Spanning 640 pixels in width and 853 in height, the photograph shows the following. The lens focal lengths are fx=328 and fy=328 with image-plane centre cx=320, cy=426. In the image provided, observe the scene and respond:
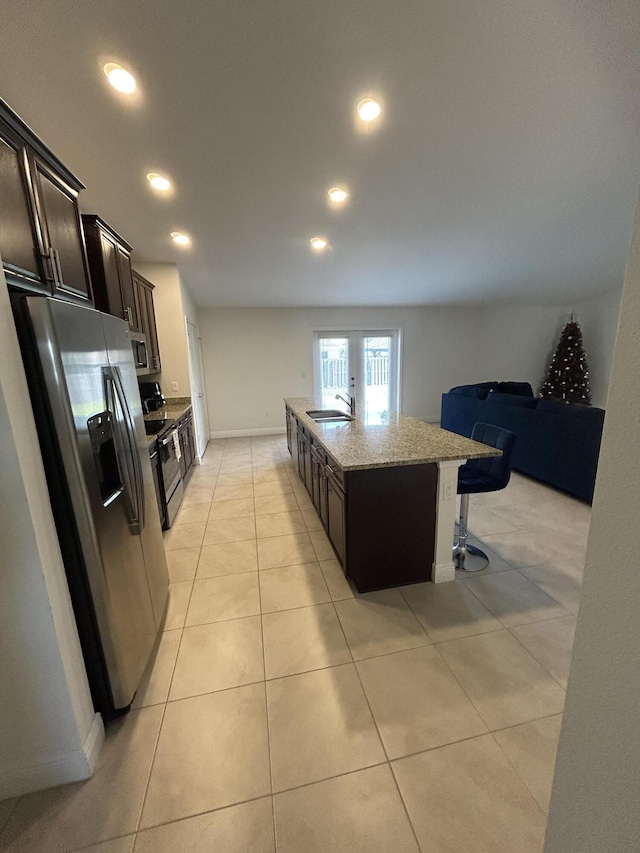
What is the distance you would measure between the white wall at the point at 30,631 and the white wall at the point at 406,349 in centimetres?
508

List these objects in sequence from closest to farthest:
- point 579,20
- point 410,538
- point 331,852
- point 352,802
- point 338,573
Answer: point 331,852 → point 352,802 → point 579,20 → point 410,538 → point 338,573

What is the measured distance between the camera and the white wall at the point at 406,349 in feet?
19.7

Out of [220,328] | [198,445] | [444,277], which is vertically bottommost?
[198,445]

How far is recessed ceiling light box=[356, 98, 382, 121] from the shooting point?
1.99m

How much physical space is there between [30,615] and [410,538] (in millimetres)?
1835

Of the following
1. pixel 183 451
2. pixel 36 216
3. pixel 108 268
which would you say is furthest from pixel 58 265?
pixel 183 451

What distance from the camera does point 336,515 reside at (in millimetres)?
2258

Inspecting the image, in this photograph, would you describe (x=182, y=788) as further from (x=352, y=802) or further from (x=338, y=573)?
(x=338, y=573)

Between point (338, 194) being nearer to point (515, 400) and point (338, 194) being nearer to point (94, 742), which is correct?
point (515, 400)

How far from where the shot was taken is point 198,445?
4.83 m

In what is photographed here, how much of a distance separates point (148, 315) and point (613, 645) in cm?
439

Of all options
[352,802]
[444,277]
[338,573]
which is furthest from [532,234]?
[352,802]

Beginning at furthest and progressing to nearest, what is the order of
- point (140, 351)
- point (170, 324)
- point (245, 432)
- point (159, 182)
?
point (245, 432), point (170, 324), point (140, 351), point (159, 182)

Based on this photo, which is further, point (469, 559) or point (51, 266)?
point (469, 559)
